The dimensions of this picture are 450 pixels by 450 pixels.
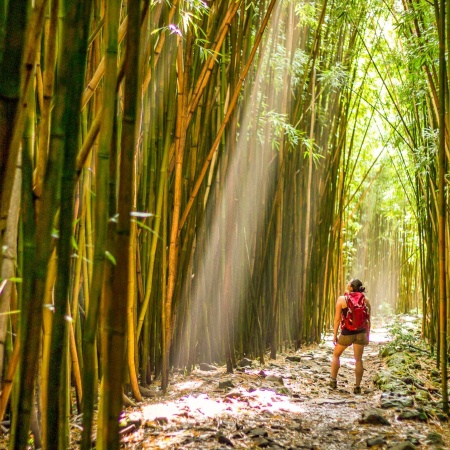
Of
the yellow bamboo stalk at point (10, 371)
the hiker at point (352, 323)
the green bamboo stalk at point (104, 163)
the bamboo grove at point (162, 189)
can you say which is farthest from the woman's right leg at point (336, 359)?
the green bamboo stalk at point (104, 163)

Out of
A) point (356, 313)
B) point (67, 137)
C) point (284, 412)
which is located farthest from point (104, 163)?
point (356, 313)

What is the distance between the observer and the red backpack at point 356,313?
314cm

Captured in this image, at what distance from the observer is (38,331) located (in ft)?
2.79

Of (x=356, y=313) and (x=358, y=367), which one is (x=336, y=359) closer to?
A: (x=358, y=367)

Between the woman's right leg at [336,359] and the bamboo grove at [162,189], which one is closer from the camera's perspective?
the bamboo grove at [162,189]

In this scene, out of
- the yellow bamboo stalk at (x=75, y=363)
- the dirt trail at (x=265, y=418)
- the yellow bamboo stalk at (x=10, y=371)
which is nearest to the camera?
the yellow bamboo stalk at (x=10, y=371)

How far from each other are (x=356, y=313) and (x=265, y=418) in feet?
3.94

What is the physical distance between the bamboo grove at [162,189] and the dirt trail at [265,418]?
18 centimetres

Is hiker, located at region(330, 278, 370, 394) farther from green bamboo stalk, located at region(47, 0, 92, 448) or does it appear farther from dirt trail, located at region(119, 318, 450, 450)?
green bamboo stalk, located at region(47, 0, 92, 448)

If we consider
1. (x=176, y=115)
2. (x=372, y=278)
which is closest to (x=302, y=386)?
(x=176, y=115)

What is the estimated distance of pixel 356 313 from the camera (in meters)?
3.15

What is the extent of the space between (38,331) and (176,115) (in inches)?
68.1

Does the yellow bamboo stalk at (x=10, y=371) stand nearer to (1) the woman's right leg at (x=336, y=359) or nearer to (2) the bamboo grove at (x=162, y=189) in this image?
(2) the bamboo grove at (x=162, y=189)

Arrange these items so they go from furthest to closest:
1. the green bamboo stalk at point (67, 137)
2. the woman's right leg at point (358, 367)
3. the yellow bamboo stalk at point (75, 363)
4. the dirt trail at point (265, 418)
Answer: the woman's right leg at point (358, 367)
the dirt trail at point (265, 418)
the yellow bamboo stalk at point (75, 363)
the green bamboo stalk at point (67, 137)
